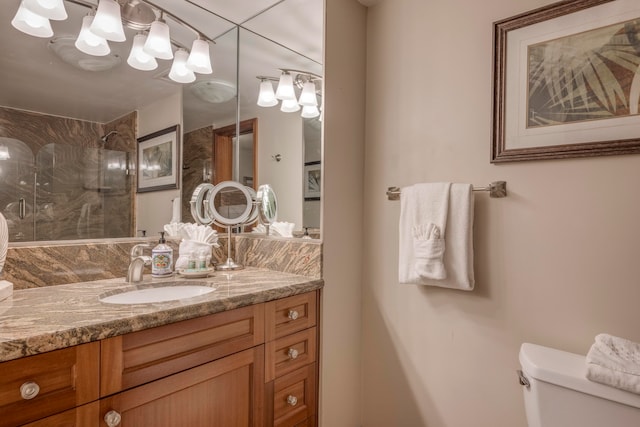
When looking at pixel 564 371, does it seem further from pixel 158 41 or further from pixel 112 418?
pixel 158 41

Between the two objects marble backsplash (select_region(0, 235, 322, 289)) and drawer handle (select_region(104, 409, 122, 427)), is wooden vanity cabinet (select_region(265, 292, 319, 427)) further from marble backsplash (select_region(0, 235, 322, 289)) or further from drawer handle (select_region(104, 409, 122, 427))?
drawer handle (select_region(104, 409, 122, 427))

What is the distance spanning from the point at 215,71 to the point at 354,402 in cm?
184

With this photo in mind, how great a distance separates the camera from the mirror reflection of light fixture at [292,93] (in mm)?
1650

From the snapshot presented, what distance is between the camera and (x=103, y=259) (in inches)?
52.1

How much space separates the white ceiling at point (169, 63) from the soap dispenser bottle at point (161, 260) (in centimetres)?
56

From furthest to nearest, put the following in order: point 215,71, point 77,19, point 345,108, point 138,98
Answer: point 215,71 → point 345,108 → point 138,98 → point 77,19

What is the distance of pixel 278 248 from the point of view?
1.62 m

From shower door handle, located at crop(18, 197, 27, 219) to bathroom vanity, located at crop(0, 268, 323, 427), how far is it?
26cm

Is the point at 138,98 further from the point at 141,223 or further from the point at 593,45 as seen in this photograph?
the point at 593,45

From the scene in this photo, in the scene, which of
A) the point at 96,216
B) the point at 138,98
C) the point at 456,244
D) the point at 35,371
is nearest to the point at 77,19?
the point at 138,98

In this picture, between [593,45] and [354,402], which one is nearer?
[593,45]

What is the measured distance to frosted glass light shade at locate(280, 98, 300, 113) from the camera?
1.72m

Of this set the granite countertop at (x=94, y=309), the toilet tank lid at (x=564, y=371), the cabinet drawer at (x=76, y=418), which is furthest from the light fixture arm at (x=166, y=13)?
the toilet tank lid at (x=564, y=371)

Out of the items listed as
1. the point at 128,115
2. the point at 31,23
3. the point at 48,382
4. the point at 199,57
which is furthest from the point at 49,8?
the point at 48,382
